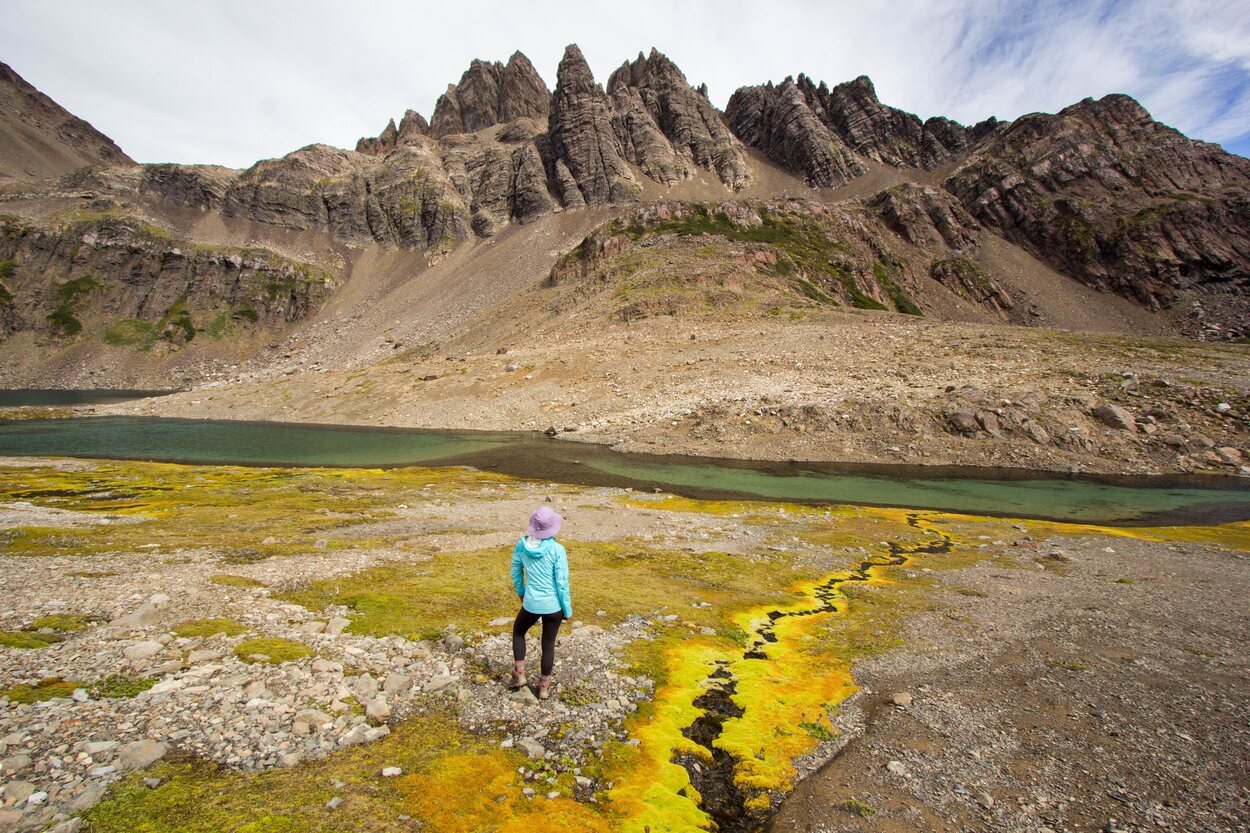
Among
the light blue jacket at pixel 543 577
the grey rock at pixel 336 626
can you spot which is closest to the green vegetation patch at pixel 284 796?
the light blue jacket at pixel 543 577

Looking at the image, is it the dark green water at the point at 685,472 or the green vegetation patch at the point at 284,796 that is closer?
the green vegetation patch at the point at 284,796

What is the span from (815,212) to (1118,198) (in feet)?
334

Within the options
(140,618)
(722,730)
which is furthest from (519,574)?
(140,618)

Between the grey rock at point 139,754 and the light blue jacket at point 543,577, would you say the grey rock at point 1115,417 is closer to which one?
the light blue jacket at point 543,577

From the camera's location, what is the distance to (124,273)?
16725 cm

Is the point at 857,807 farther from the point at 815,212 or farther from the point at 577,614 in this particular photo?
the point at 815,212

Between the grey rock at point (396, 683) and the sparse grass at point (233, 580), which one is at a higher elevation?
the grey rock at point (396, 683)

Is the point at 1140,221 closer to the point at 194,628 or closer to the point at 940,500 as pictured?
the point at 940,500

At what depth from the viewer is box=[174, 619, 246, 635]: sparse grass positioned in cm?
1050

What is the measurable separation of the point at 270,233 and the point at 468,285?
98740 mm

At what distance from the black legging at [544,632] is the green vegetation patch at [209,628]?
613 centimetres

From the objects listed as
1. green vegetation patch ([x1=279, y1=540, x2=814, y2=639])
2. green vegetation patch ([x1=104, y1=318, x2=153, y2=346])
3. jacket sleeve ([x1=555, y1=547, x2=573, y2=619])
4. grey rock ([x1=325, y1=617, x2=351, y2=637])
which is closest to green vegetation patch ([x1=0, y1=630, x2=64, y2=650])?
green vegetation patch ([x1=279, y1=540, x2=814, y2=639])

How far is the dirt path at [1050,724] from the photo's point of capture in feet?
23.3

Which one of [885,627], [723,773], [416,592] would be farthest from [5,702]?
[885,627]
